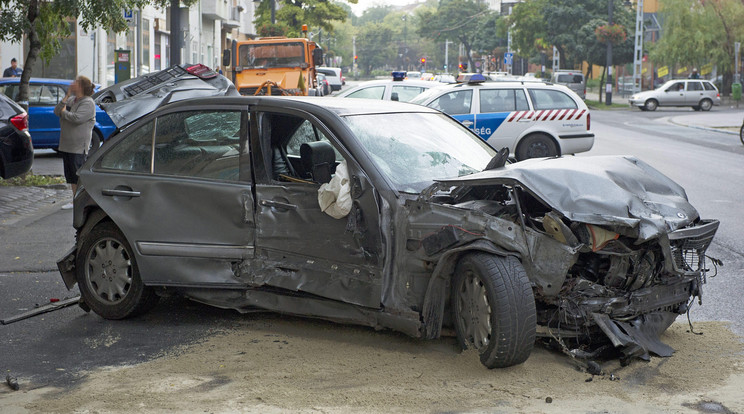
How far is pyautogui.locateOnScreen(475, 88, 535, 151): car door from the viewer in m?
16.9

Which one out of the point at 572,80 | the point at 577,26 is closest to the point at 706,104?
the point at 572,80

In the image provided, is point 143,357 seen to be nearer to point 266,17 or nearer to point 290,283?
point 290,283

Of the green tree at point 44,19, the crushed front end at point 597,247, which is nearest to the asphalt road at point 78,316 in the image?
the crushed front end at point 597,247

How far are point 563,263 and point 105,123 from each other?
14422 mm

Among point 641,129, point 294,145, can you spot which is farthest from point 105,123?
point 641,129

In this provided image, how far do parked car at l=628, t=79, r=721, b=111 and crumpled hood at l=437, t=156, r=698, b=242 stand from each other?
42.9 metres

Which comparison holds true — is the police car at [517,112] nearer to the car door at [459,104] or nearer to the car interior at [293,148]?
the car door at [459,104]

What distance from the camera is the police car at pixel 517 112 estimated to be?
1686 centimetres

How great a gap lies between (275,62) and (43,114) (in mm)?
11116

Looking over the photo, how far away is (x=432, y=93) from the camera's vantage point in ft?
56.3

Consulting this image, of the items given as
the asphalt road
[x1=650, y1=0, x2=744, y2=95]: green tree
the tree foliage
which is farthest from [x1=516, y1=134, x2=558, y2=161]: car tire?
the tree foliage

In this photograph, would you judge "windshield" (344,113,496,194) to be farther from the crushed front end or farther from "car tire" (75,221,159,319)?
"car tire" (75,221,159,319)

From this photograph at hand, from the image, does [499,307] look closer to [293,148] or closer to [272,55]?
[293,148]

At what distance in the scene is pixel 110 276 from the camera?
625 centimetres
